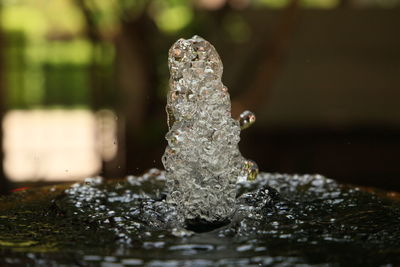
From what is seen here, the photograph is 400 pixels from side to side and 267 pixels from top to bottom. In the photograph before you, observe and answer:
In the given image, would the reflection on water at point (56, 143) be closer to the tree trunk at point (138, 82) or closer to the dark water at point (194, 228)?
the tree trunk at point (138, 82)

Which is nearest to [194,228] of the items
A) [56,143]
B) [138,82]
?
[138,82]

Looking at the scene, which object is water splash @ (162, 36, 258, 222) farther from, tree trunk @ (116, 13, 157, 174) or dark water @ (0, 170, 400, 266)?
tree trunk @ (116, 13, 157, 174)

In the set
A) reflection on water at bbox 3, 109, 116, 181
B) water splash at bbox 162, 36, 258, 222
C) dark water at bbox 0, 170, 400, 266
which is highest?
water splash at bbox 162, 36, 258, 222

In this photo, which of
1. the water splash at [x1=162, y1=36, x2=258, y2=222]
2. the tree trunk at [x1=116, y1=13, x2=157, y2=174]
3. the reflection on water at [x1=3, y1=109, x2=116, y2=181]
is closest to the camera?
the water splash at [x1=162, y1=36, x2=258, y2=222]

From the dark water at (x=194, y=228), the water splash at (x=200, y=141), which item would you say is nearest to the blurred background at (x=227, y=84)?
the dark water at (x=194, y=228)

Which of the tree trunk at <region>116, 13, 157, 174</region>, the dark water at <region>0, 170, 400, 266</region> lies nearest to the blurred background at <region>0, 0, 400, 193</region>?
the tree trunk at <region>116, 13, 157, 174</region>
